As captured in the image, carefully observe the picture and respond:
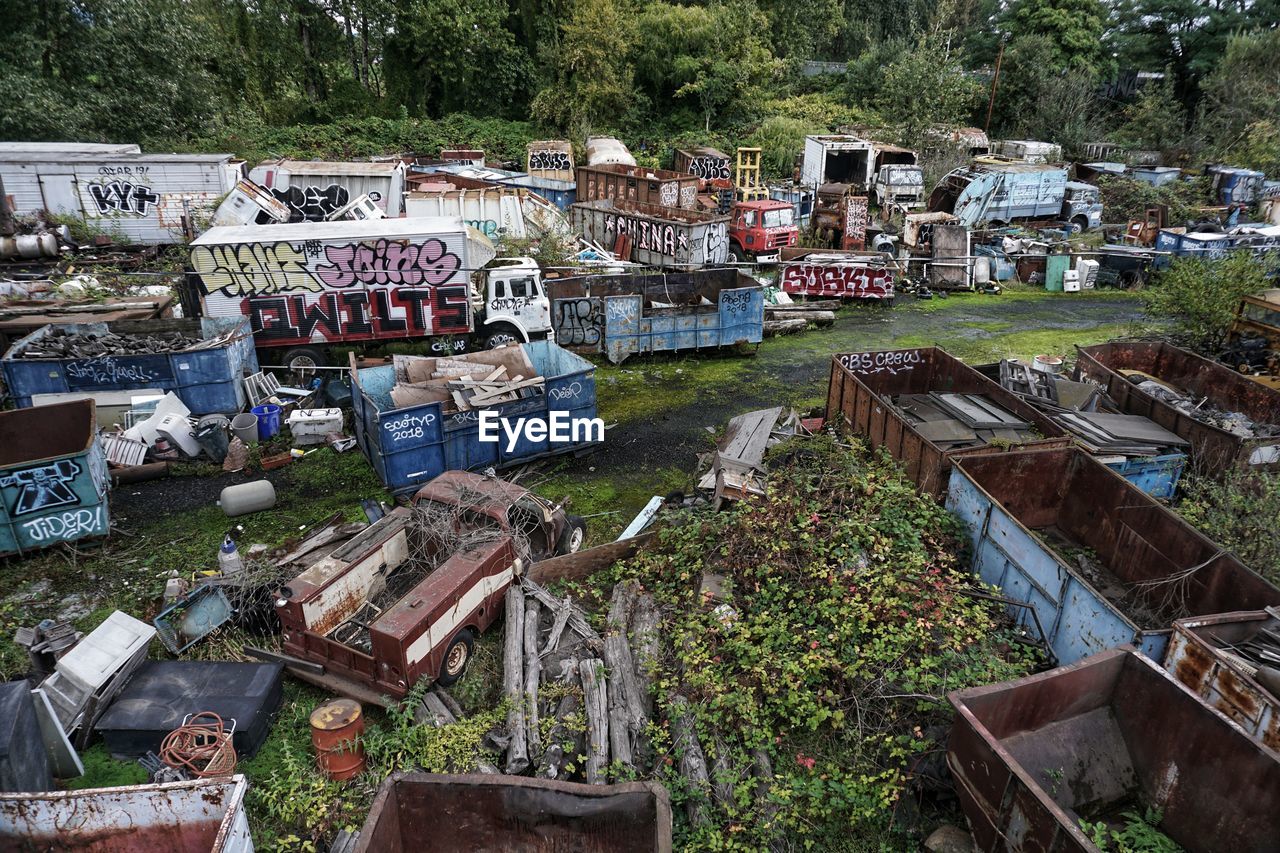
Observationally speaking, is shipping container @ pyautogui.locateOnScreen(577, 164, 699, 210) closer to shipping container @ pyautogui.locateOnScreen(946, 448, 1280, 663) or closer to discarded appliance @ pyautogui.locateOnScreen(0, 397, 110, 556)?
shipping container @ pyautogui.locateOnScreen(946, 448, 1280, 663)

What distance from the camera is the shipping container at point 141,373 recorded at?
504 inches

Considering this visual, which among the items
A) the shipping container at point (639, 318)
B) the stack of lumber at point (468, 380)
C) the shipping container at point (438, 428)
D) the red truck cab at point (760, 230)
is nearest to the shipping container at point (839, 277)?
the red truck cab at point (760, 230)

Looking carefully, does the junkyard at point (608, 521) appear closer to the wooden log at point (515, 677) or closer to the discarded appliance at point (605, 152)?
the wooden log at point (515, 677)

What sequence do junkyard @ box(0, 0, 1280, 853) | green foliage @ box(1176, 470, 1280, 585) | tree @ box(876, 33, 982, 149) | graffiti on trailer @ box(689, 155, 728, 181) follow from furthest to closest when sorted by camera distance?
1. tree @ box(876, 33, 982, 149)
2. graffiti on trailer @ box(689, 155, 728, 181)
3. green foliage @ box(1176, 470, 1280, 585)
4. junkyard @ box(0, 0, 1280, 853)

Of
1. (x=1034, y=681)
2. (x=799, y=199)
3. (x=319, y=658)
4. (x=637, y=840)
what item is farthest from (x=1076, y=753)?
(x=799, y=199)

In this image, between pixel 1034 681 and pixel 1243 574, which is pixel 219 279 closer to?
pixel 1034 681

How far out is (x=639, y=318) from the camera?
17.2 meters

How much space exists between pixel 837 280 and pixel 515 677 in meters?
17.5

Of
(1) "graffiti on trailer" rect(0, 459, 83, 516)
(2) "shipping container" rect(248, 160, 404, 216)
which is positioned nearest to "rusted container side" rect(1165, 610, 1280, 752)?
(1) "graffiti on trailer" rect(0, 459, 83, 516)

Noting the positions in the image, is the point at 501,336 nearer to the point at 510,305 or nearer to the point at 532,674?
the point at 510,305

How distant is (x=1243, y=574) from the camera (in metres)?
7.70

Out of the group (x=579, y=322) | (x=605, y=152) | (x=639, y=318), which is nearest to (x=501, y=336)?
(x=579, y=322)

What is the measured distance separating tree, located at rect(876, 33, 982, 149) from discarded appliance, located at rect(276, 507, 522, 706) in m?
32.2

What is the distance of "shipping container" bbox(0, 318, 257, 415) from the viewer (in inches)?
504
